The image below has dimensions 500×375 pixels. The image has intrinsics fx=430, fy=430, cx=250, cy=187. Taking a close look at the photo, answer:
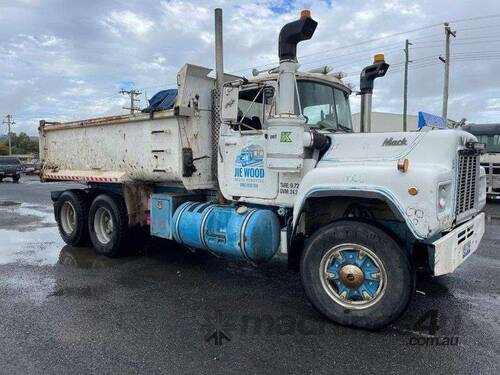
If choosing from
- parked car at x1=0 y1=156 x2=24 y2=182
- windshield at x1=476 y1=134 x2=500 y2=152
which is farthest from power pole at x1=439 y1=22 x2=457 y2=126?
parked car at x1=0 y1=156 x2=24 y2=182

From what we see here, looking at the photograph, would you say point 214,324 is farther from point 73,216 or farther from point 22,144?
point 22,144

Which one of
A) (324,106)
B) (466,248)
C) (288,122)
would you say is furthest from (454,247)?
(324,106)

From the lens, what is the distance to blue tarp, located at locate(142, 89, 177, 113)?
20.8 feet

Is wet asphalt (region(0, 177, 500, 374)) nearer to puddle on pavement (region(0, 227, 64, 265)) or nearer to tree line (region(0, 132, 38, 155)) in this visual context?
puddle on pavement (region(0, 227, 64, 265))

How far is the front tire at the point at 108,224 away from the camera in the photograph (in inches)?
276

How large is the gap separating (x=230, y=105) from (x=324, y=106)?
1218 millimetres

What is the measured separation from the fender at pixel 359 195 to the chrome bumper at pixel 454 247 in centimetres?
22

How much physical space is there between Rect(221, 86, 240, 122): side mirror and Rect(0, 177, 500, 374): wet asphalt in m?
2.16

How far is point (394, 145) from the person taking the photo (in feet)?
14.5

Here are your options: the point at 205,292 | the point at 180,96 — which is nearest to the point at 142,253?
the point at 205,292

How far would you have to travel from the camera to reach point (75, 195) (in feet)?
26.2

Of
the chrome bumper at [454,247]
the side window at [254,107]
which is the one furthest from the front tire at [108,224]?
the chrome bumper at [454,247]

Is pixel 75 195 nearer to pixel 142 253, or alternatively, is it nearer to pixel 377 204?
pixel 142 253

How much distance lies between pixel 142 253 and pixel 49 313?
2847 millimetres
